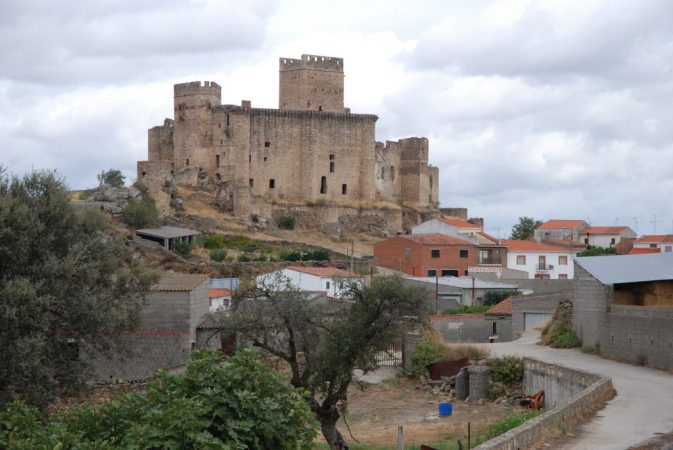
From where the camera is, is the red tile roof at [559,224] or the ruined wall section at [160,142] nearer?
the ruined wall section at [160,142]

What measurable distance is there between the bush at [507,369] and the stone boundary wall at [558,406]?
0.73 metres

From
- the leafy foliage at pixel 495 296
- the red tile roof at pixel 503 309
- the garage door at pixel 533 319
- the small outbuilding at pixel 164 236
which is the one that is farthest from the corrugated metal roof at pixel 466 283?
the small outbuilding at pixel 164 236

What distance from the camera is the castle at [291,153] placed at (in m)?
67.7

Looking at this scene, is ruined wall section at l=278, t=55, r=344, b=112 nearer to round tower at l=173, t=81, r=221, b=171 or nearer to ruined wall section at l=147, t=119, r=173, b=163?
round tower at l=173, t=81, r=221, b=171

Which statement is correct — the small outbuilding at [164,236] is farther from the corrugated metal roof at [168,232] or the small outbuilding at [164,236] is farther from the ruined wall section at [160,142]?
the ruined wall section at [160,142]

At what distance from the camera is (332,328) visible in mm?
23797

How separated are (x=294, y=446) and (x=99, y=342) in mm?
10739

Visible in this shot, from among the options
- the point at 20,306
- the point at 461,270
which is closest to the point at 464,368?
the point at 20,306

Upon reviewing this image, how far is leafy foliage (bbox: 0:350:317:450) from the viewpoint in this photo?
537 inches

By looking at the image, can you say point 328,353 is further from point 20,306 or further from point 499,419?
point 20,306

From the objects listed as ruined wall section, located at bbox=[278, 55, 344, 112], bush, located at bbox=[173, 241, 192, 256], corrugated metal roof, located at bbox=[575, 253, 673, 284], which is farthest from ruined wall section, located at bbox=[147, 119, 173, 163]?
corrugated metal roof, located at bbox=[575, 253, 673, 284]

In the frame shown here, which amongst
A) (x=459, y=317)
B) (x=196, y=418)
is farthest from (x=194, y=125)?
(x=196, y=418)

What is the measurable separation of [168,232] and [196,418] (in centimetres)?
4294

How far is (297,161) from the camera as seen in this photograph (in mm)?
70812
